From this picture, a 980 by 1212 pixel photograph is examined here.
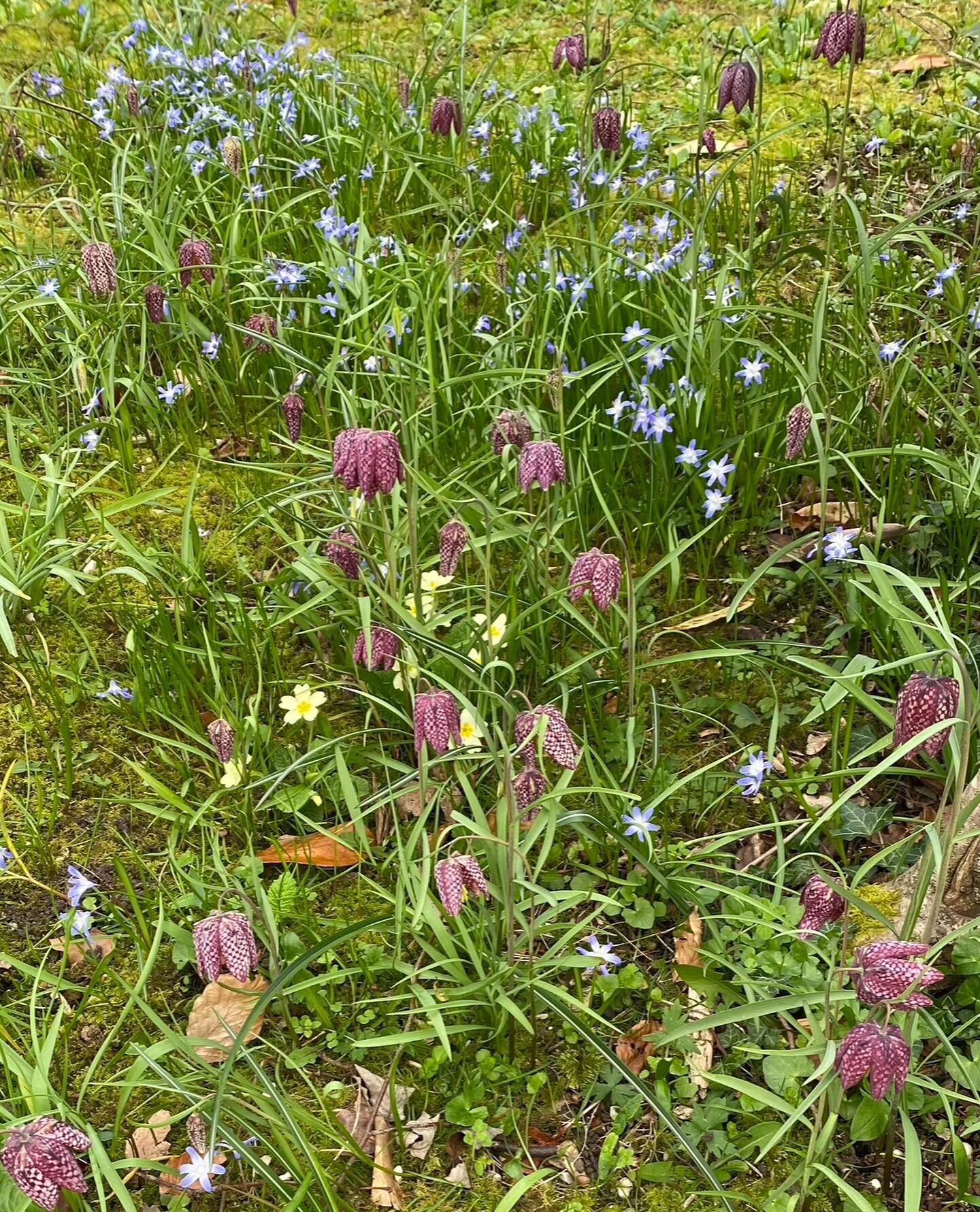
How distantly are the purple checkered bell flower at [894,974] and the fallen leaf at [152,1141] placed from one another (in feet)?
3.66

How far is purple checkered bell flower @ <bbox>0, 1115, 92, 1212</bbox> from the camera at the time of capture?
1.57 m

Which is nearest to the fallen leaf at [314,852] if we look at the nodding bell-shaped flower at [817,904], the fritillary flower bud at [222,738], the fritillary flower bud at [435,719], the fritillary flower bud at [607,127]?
the fritillary flower bud at [222,738]

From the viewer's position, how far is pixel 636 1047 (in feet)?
6.86

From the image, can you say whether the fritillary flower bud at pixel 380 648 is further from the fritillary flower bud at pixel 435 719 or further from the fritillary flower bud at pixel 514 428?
the fritillary flower bud at pixel 514 428

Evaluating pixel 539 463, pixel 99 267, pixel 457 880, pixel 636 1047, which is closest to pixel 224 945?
pixel 457 880

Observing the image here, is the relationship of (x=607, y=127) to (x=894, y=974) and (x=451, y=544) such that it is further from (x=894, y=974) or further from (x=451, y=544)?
(x=894, y=974)

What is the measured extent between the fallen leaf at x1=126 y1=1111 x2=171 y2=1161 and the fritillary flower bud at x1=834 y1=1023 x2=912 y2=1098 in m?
1.07

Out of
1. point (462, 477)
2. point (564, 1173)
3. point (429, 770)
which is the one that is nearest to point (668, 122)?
point (462, 477)

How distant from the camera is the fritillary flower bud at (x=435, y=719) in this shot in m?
1.96

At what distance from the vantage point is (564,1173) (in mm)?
1960

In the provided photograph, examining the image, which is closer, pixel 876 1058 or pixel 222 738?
pixel 876 1058

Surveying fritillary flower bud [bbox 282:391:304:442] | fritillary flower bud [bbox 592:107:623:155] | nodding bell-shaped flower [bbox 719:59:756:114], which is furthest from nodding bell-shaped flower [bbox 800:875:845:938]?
fritillary flower bud [bbox 592:107:623:155]

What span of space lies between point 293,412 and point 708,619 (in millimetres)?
1052

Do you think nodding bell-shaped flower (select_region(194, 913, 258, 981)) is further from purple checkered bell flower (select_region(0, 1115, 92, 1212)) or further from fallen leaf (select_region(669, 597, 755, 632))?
fallen leaf (select_region(669, 597, 755, 632))
